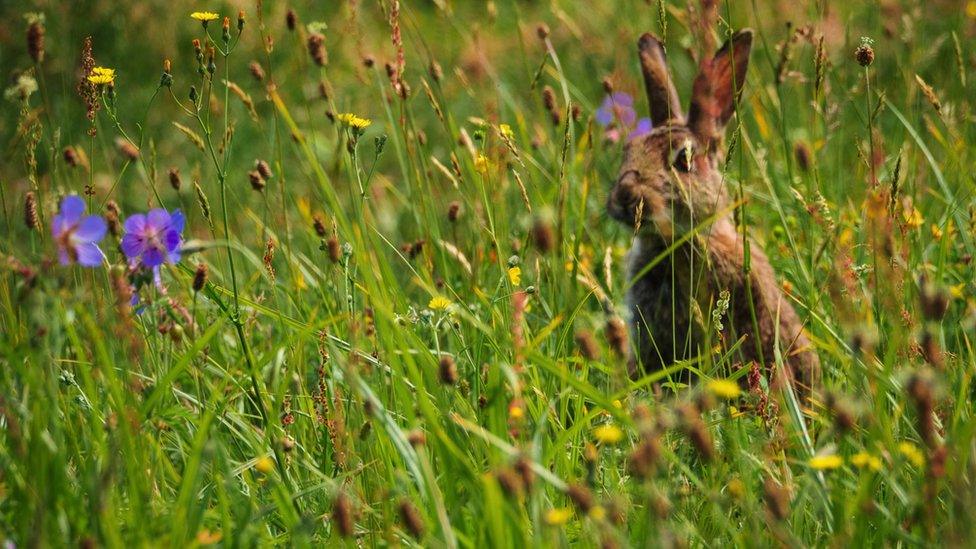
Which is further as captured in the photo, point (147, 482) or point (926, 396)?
point (147, 482)

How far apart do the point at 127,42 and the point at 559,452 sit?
5314 millimetres

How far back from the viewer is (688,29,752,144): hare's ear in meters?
4.21

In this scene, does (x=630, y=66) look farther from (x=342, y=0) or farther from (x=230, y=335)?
(x=230, y=335)

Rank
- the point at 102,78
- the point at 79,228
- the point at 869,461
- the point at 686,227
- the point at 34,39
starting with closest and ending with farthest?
1. the point at 869,461
2. the point at 79,228
3. the point at 34,39
4. the point at 102,78
5. the point at 686,227

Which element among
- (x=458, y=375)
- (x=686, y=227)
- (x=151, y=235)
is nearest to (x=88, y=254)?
(x=151, y=235)

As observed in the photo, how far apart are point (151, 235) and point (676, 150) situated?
2.37 meters

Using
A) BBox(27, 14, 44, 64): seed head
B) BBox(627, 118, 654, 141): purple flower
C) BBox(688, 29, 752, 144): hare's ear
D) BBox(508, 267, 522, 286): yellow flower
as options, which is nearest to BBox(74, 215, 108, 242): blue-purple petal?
BBox(27, 14, 44, 64): seed head

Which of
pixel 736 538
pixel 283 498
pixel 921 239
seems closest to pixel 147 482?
pixel 283 498

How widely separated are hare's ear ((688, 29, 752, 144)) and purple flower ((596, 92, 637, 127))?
0.34 metres

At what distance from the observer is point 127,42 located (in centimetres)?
701

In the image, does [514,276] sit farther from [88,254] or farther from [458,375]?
[88,254]

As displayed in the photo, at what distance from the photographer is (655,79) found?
4.64 m

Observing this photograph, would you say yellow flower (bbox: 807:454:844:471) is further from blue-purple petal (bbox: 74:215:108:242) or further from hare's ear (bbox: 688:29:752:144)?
hare's ear (bbox: 688:29:752:144)

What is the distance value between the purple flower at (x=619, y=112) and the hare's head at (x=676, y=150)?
16 centimetres
